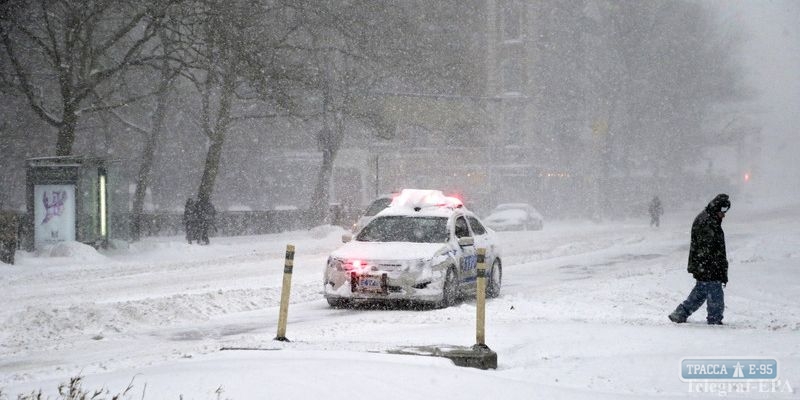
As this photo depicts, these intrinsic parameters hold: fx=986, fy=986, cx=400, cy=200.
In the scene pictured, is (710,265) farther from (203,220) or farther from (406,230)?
(203,220)

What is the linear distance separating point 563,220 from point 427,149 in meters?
10.8

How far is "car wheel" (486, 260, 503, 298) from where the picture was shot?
55.8ft

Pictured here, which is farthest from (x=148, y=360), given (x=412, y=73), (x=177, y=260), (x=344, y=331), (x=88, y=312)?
(x=412, y=73)

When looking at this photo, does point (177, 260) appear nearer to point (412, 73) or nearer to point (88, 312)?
point (88, 312)

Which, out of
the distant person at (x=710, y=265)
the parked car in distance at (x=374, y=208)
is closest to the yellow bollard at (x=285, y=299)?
the distant person at (x=710, y=265)

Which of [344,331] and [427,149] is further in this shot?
[427,149]

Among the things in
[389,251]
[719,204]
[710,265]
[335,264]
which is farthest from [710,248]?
[335,264]

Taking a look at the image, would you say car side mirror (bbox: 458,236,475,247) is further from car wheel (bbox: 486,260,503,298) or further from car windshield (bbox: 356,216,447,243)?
car wheel (bbox: 486,260,503,298)

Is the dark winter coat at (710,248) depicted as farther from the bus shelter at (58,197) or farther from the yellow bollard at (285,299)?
the bus shelter at (58,197)

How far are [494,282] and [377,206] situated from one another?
8.84 m

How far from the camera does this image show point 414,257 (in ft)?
48.4

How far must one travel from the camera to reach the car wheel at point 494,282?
17.0 m

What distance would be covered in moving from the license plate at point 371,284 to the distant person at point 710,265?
4.13 m

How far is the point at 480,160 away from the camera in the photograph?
220 ft
